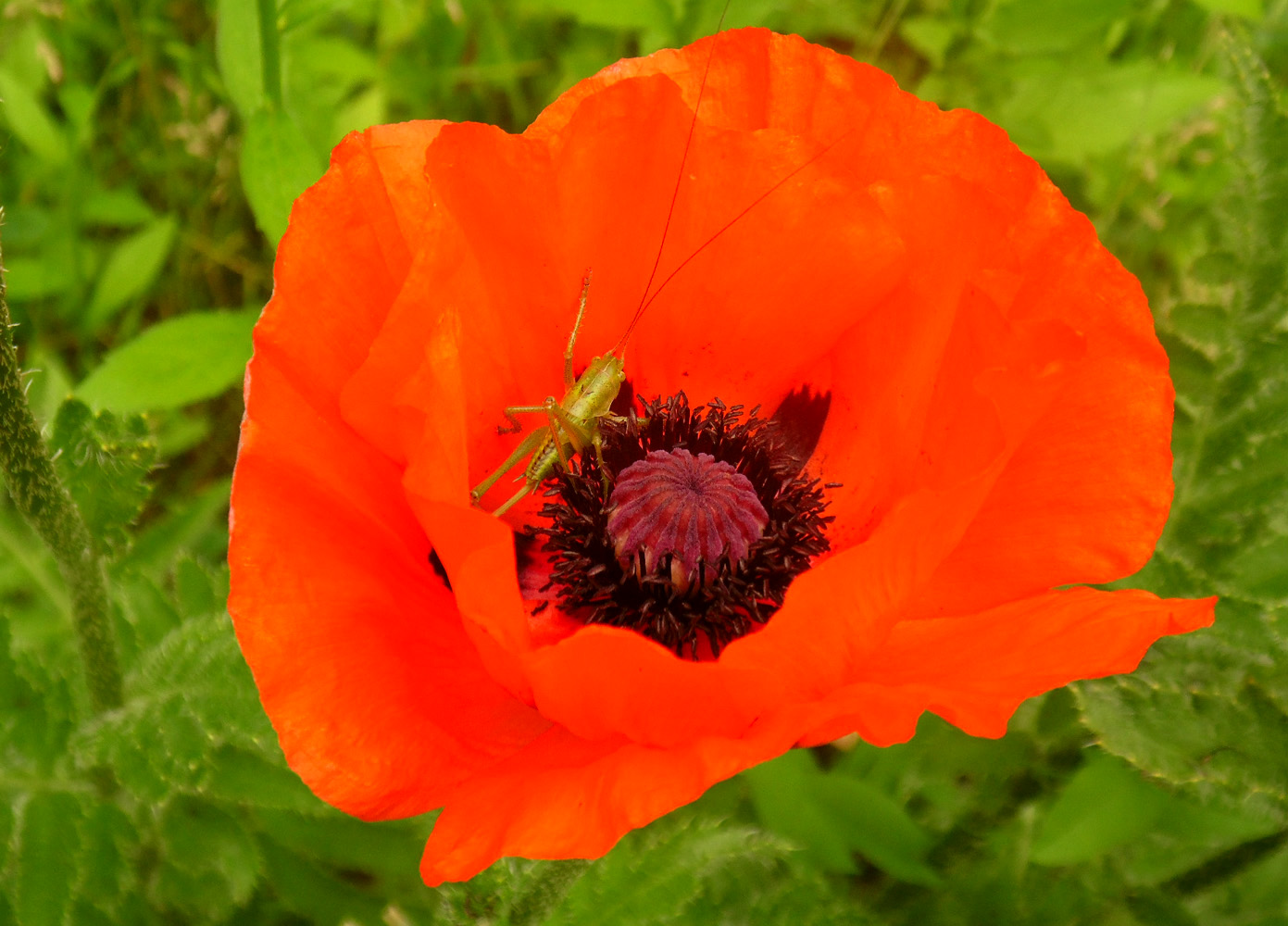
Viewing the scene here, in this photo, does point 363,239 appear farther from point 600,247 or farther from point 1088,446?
point 1088,446

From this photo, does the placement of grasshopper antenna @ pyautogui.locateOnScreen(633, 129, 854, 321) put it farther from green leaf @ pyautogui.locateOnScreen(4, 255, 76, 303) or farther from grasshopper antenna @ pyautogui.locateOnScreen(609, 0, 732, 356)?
green leaf @ pyautogui.locateOnScreen(4, 255, 76, 303)

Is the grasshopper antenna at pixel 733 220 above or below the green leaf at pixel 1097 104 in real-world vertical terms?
below

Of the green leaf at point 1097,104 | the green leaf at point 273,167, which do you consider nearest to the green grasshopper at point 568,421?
the green leaf at point 273,167

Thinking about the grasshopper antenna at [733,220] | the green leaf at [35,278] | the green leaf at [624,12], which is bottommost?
the grasshopper antenna at [733,220]

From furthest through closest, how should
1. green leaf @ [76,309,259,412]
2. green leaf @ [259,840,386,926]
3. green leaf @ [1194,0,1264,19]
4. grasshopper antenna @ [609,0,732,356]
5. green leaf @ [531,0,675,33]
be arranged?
green leaf @ [1194,0,1264,19] < green leaf @ [531,0,675,33] < green leaf @ [259,840,386,926] < green leaf @ [76,309,259,412] < grasshopper antenna @ [609,0,732,356]

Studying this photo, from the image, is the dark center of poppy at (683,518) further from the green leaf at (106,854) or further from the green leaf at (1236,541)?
the green leaf at (106,854)

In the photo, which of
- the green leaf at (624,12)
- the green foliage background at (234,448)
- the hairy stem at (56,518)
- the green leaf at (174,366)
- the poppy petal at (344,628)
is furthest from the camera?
the green leaf at (624,12)

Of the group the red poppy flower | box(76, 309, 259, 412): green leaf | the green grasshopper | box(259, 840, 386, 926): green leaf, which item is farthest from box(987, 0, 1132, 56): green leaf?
box(259, 840, 386, 926): green leaf
